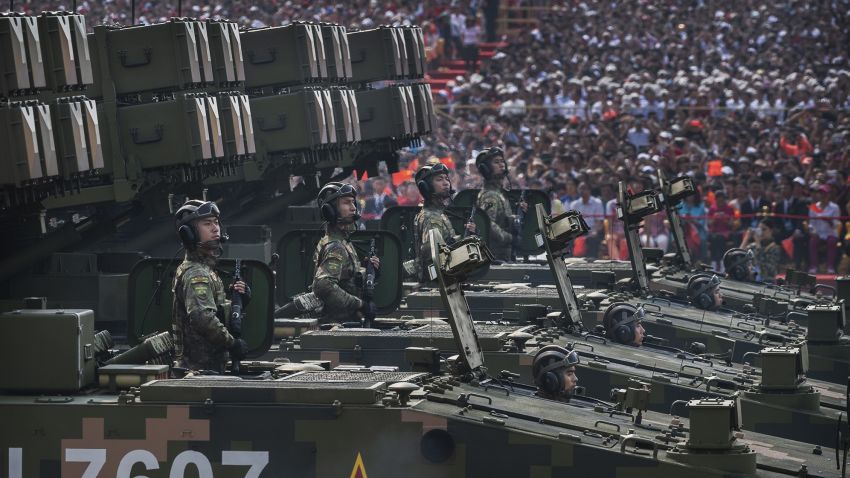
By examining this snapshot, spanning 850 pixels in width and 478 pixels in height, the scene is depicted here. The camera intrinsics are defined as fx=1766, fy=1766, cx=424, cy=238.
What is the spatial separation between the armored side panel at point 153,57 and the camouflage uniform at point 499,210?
20.4 ft

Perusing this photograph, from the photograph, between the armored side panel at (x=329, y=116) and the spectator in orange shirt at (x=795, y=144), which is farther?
the spectator in orange shirt at (x=795, y=144)

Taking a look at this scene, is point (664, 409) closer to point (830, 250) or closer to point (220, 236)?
point (220, 236)

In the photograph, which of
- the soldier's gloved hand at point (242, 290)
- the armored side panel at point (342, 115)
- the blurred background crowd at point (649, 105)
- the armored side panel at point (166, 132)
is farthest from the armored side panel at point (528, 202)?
the soldier's gloved hand at point (242, 290)

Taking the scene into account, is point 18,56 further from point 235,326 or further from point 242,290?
point 235,326

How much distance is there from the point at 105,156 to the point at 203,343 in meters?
7.16

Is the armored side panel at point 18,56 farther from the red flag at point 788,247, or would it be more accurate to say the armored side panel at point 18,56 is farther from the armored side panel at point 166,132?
the red flag at point 788,247

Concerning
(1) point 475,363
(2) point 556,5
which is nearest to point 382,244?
(1) point 475,363

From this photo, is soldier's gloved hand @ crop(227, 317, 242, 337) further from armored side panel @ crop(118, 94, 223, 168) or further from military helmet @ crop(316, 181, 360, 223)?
armored side panel @ crop(118, 94, 223, 168)

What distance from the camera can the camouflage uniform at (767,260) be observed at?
3039 cm

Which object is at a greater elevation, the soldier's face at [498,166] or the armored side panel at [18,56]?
the armored side panel at [18,56]

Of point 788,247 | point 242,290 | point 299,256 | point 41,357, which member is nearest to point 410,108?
point 788,247

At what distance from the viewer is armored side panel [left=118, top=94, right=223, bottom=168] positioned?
22109 millimetres

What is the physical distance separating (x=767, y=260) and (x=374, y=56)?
764 centimetres

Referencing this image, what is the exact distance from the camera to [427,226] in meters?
23.3
